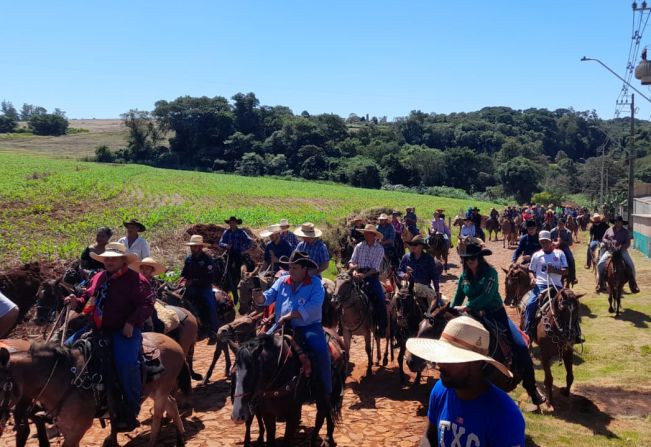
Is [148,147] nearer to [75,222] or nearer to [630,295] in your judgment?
[75,222]

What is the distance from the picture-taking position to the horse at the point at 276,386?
570cm

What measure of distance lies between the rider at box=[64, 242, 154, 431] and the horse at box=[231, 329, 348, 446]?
1.22 meters

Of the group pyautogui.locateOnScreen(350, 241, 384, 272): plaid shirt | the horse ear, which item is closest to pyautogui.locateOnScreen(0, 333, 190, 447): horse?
the horse ear

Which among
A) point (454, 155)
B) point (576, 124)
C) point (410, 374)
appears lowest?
point (410, 374)

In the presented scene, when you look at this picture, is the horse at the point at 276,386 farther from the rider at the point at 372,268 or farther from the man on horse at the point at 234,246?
the man on horse at the point at 234,246

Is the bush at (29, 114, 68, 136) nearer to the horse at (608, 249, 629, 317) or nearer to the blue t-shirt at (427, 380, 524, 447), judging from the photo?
the horse at (608, 249, 629, 317)

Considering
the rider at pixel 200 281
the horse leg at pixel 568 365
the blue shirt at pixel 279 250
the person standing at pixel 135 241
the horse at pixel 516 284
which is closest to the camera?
the horse leg at pixel 568 365

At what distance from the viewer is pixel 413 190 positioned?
287 feet

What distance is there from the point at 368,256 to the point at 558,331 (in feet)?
11.7

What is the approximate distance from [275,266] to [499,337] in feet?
18.8

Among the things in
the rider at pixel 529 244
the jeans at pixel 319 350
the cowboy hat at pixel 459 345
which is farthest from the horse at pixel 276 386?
the rider at pixel 529 244

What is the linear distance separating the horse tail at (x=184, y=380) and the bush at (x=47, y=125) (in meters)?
136

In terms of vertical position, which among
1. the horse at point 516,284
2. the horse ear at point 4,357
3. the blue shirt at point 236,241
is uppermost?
the blue shirt at point 236,241

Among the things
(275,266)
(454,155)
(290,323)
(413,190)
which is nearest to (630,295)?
(275,266)
